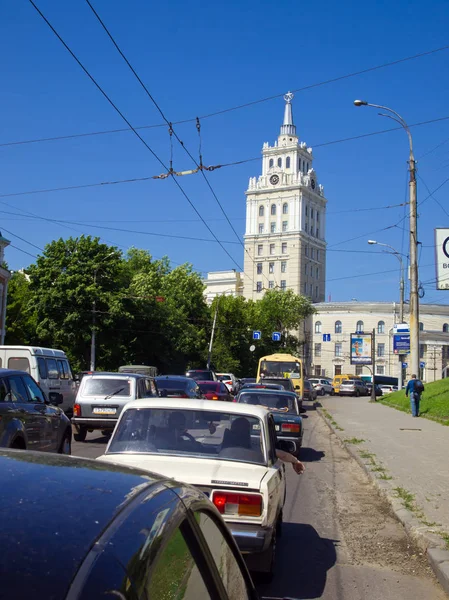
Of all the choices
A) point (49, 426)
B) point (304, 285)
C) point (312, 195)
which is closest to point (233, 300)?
point (304, 285)

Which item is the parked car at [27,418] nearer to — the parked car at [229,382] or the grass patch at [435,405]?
the grass patch at [435,405]

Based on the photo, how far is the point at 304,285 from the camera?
12912 cm

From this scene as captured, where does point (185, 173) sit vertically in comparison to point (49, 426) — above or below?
above

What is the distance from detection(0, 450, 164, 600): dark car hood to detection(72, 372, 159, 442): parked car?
47.2 feet

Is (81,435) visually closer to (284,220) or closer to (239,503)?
A: (239,503)

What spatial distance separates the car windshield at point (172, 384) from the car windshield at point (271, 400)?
6.73m

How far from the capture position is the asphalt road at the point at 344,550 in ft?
19.9

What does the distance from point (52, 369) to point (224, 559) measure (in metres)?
19.0

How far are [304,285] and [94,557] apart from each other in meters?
128

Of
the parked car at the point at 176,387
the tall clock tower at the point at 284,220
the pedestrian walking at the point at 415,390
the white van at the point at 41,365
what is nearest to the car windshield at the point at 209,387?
the parked car at the point at 176,387

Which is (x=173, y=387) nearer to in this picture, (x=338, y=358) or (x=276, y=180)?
(x=338, y=358)

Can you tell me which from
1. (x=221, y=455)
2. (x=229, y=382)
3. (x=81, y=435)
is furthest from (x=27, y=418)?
(x=229, y=382)

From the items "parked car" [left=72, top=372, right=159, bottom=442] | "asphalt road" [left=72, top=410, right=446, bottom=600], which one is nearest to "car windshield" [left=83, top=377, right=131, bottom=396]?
"parked car" [left=72, top=372, right=159, bottom=442]

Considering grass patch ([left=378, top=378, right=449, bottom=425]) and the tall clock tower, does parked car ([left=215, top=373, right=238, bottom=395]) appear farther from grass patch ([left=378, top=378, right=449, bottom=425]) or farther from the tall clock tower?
the tall clock tower
